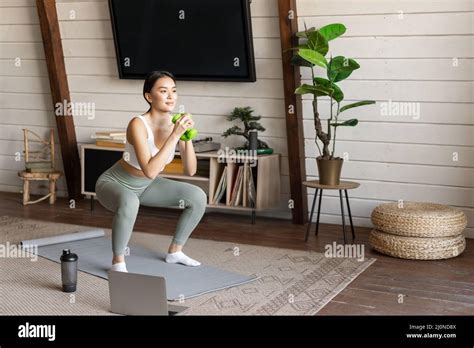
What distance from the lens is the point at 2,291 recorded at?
4.37 meters

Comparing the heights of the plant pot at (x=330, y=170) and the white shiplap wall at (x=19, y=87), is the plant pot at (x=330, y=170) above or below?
below

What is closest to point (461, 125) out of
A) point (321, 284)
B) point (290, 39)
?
point (290, 39)

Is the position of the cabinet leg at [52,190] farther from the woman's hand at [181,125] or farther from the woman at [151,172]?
the woman's hand at [181,125]

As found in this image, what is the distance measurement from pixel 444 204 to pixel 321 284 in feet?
5.21

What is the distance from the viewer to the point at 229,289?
14.5 ft

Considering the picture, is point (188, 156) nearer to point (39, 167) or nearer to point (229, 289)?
point (229, 289)

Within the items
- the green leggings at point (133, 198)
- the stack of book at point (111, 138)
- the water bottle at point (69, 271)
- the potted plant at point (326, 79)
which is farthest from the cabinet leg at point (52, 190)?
the water bottle at point (69, 271)

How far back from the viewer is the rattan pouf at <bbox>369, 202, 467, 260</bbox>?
5.05 m

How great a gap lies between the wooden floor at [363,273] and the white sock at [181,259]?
793mm

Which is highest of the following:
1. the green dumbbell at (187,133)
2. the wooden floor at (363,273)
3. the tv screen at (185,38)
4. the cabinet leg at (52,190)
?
the tv screen at (185,38)

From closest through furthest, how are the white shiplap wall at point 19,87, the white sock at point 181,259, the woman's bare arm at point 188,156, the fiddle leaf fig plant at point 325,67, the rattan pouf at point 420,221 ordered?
1. the woman's bare arm at point 188,156
2. the white sock at point 181,259
3. the rattan pouf at point 420,221
4. the fiddle leaf fig plant at point 325,67
5. the white shiplap wall at point 19,87

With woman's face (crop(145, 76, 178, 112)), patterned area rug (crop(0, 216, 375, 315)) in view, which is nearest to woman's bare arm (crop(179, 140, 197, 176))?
woman's face (crop(145, 76, 178, 112))

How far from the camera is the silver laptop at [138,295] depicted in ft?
12.3

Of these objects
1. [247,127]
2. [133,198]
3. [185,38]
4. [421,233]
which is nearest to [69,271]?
[133,198]
